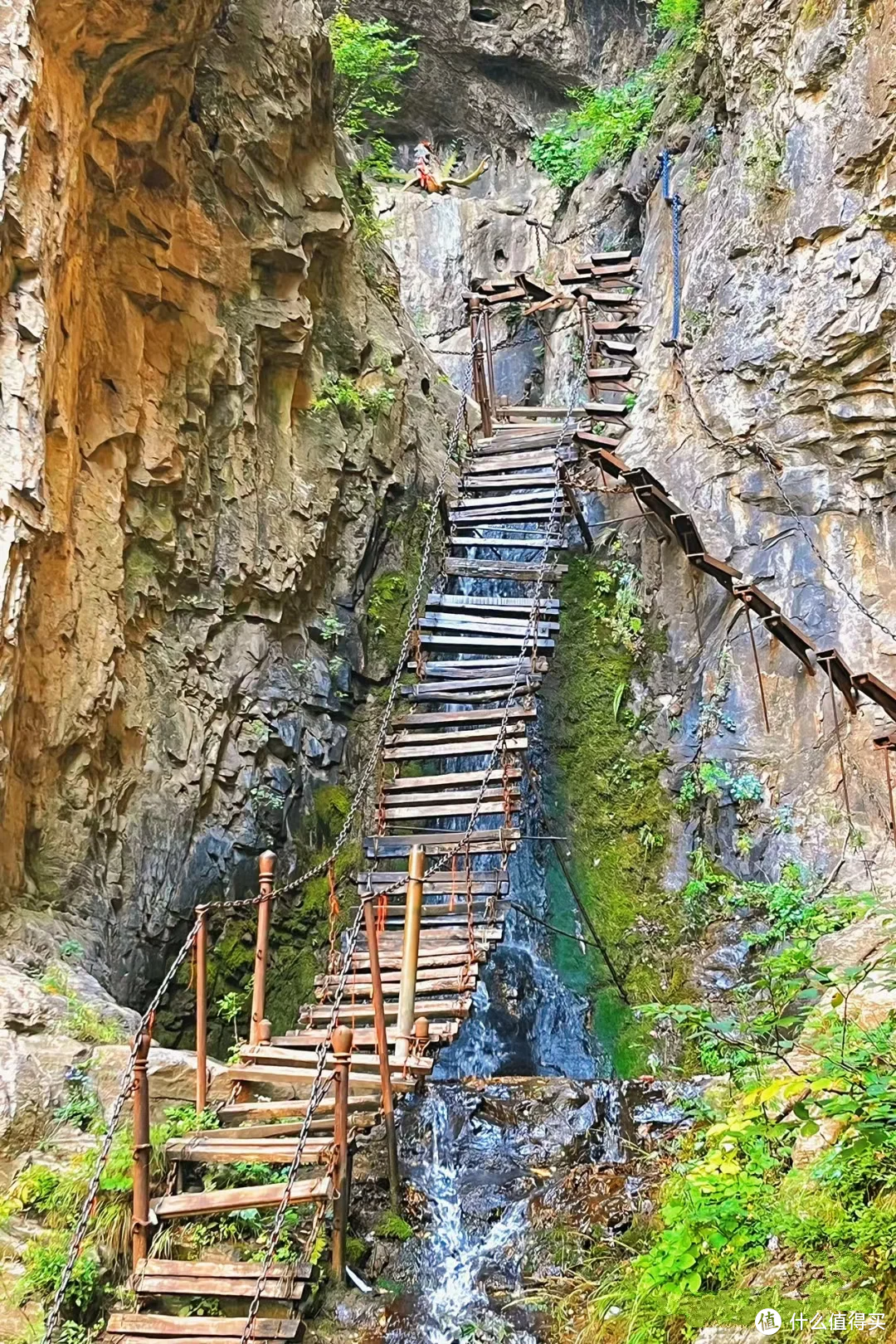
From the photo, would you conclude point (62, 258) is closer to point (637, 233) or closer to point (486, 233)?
point (637, 233)

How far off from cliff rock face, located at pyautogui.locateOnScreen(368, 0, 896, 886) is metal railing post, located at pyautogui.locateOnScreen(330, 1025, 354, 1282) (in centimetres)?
515

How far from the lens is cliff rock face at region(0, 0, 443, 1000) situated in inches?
223

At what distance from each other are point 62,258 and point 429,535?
5435 mm

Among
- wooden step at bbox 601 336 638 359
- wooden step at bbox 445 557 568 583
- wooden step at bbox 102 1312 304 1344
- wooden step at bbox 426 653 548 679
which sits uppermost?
wooden step at bbox 601 336 638 359

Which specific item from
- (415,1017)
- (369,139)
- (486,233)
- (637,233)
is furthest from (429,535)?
(369,139)

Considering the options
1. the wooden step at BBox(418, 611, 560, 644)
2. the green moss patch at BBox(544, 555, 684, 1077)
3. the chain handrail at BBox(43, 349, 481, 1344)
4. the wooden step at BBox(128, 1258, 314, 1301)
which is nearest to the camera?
the chain handrail at BBox(43, 349, 481, 1344)

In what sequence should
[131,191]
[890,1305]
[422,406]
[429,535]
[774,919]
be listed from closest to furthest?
[890,1305] → [131,191] → [774,919] → [429,535] → [422,406]

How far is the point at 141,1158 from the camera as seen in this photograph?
4.43 meters

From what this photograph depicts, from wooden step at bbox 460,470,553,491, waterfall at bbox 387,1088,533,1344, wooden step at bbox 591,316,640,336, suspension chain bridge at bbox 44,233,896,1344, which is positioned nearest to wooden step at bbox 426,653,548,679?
suspension chain bridge at bbox 44,233,896,1344

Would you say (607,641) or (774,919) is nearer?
(774,919)

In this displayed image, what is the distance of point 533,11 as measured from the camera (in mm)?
19781

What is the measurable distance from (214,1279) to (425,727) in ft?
18.3

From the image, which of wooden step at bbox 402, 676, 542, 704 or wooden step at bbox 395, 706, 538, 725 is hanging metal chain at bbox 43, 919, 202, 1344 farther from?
wooden step at bbox 402, 676, 542, 704

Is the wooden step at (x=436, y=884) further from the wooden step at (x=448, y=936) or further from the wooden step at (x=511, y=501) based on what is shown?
the wooden step at (x=511, y=501)
